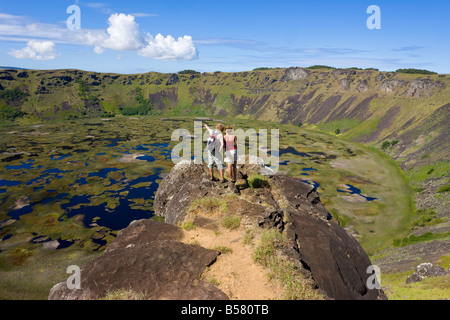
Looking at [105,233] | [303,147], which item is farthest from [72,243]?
[303,147]

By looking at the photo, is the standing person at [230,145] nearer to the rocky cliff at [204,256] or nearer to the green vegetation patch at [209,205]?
the rocky cliff at [204,256]

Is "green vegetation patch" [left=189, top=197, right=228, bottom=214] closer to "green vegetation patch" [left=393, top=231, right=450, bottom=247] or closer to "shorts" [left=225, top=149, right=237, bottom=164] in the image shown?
"shorts" [left=225, top=149, right=237, bottom=164]

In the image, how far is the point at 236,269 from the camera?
11922mm

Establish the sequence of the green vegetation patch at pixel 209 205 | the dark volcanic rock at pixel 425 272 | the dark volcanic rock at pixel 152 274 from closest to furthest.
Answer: the dark volcanic rock at pixel 152 274 < the green vegetation patch at pixel 209 205 < the dark volcanic rock at pixel 425 272

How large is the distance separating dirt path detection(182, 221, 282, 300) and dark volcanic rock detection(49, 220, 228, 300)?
2.09 feet

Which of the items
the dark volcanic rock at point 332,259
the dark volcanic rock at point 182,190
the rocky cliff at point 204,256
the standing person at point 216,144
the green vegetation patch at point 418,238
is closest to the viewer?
the rocky cliff at point 204,256

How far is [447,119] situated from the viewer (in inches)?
4754

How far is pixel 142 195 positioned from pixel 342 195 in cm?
5599

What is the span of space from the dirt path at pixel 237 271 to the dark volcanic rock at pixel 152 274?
637 millimetres

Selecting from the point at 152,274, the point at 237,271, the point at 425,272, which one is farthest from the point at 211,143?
the point at 425,272

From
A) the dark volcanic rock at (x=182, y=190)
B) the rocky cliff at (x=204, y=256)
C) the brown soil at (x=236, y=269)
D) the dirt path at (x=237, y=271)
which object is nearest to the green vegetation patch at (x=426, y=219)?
the rocky cliff at (x=204, y=256)

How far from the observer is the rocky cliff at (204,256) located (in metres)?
10.5

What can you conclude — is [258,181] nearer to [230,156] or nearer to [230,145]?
[230,156]
